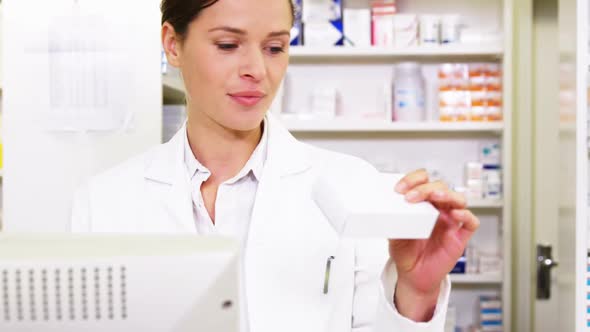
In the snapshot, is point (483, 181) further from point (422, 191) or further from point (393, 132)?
point (422, 191)

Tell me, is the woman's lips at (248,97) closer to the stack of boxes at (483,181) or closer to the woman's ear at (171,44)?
the woman's ear at (171,44)

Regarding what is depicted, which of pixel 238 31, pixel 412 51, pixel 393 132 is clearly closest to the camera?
pixel 238 31

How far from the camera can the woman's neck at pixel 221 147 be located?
1411mm

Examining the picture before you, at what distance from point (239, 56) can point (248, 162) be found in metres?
0.24

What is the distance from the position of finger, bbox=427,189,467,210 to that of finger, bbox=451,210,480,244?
0.01 m

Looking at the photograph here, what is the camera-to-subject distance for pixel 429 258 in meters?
1.01

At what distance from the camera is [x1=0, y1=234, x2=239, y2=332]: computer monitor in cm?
63

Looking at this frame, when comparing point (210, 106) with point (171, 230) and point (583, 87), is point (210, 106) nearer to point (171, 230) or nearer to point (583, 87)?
point (171, 230)

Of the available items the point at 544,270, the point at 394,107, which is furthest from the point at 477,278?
the point at 394,107

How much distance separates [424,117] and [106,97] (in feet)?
5.06

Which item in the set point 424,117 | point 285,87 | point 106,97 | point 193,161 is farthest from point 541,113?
point 193,161

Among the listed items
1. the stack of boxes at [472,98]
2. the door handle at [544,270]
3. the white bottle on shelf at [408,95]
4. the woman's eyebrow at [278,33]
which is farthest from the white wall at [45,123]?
the door handle at [544,270]

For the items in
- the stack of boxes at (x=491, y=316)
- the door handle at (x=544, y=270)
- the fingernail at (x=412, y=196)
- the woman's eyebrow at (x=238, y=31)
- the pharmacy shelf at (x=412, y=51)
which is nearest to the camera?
the fingernail at (x=412, y=196)

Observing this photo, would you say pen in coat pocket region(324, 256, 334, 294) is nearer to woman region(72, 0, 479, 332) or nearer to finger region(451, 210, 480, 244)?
woman region(72, 0, 479, 332)
